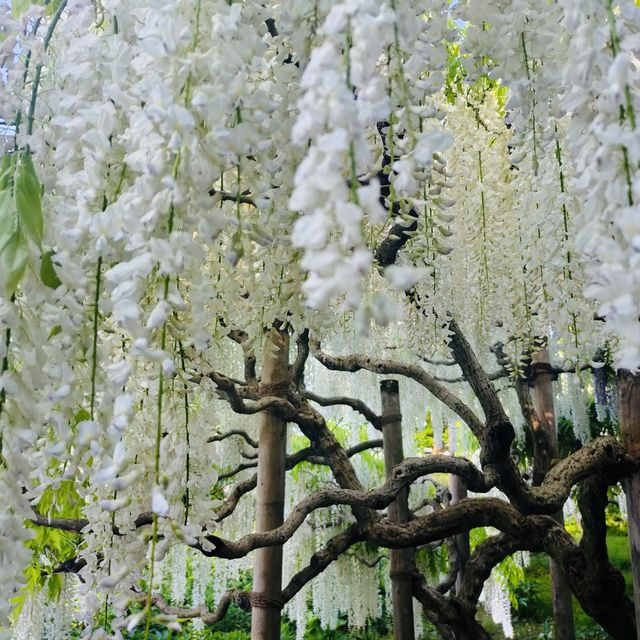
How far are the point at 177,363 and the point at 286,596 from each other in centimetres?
119

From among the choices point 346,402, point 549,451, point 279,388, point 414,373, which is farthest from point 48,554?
point 549,451

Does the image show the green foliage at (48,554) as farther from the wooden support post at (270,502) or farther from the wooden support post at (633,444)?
the wooden support post at (633,444)

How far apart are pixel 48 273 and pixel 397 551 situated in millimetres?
2281

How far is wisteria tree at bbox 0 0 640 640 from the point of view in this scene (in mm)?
684

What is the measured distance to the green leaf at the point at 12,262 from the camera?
834 mm

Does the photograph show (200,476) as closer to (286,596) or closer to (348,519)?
(286,596)

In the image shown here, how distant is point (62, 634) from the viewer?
10.9ft

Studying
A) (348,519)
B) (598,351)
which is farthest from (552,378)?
(348,519)

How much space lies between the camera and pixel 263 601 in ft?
7.96

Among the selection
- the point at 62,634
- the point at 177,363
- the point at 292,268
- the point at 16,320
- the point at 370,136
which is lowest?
the point at 62,634

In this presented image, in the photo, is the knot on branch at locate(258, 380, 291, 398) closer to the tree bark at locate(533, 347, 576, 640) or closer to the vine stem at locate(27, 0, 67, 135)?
the tree bark at locate(533, 347, 576, 640)

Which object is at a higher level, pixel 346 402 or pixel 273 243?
pixel 346 402

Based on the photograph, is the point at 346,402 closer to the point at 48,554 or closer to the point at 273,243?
the point at 48,554

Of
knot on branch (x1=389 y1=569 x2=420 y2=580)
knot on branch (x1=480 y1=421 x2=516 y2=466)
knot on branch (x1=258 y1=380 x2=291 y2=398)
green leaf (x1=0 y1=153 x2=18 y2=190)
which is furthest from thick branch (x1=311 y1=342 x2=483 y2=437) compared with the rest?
green leaf (x1=0 y1=153 x2=18 y2=190)
